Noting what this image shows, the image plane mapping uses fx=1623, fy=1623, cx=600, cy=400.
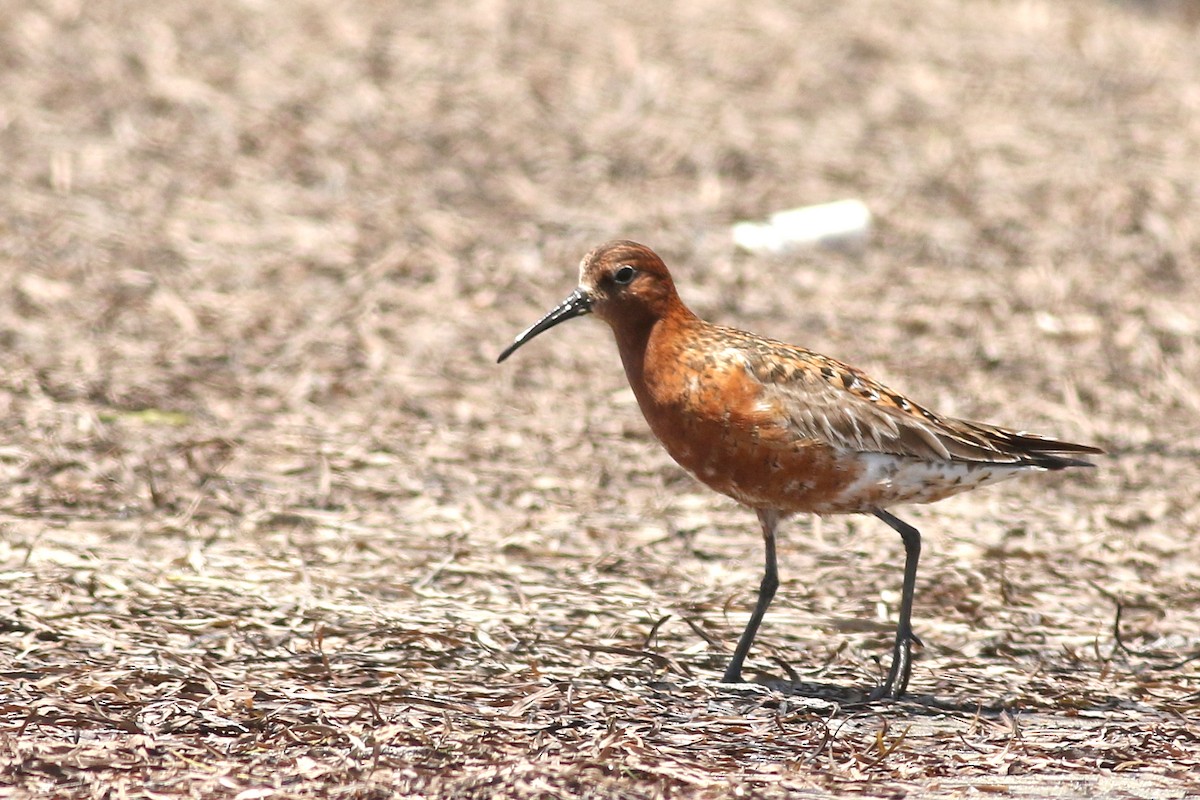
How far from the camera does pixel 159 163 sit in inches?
423

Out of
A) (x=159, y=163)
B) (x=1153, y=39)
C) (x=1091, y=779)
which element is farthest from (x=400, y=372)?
(x=1153, y=39)

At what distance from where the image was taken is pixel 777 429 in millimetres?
5742

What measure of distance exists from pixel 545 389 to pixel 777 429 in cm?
326

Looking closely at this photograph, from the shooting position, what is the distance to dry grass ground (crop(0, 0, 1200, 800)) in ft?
16.8

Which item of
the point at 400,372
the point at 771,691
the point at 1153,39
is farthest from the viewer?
the point at 1153,39

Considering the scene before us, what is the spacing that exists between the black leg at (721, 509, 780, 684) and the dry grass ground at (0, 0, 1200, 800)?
17cm

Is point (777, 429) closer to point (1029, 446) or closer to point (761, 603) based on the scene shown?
point (761, 603)

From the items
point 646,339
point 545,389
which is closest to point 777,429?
point 646,339

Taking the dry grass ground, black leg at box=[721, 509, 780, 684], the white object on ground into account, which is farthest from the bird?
the white object on ground

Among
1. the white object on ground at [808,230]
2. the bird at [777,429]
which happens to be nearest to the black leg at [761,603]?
the bird at [777,429]

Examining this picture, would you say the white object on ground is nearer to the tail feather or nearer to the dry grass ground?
the dry grass ground

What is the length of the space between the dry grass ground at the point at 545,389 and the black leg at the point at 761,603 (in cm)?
17

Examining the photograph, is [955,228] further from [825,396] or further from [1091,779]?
[1091,779]

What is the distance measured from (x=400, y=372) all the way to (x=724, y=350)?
325 centimetres
